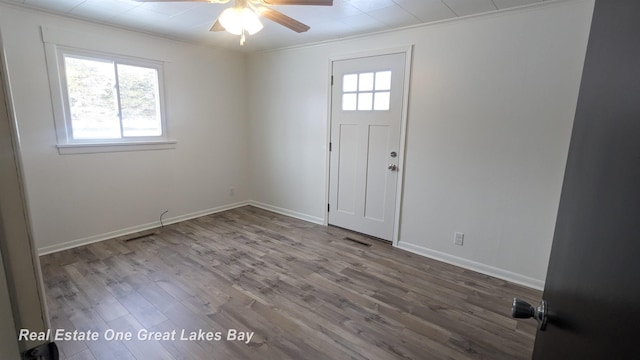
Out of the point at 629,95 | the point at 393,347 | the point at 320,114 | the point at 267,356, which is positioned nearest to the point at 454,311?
the point at 393,347

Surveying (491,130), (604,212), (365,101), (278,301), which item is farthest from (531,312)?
(365,101)

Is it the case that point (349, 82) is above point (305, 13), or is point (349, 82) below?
below

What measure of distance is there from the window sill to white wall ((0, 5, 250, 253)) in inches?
2.3

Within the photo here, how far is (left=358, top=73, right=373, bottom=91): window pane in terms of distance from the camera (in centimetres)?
349

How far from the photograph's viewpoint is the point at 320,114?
13.2ft

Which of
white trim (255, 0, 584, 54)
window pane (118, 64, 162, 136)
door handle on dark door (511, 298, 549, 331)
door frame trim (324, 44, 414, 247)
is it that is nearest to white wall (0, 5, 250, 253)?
window pane (118, 64, 162, 136)

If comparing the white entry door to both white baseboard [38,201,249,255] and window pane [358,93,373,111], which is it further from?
white baseboard [38,201,249,255]

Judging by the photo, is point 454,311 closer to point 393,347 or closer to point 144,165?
point 393,347

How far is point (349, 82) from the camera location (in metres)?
3.68

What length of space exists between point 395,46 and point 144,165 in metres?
3.35

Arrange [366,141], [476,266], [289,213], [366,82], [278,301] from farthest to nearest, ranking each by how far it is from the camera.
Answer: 1. [289,213]
2. [366,141]
3. [366,82]
4. [476,266]
5. [278,301]

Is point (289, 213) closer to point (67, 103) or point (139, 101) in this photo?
point (139, 101)

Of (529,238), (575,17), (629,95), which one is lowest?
(529,238)

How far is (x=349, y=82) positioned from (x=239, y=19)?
196 cm
